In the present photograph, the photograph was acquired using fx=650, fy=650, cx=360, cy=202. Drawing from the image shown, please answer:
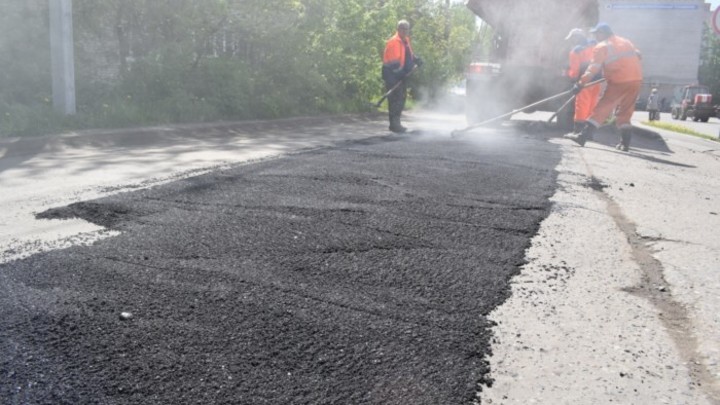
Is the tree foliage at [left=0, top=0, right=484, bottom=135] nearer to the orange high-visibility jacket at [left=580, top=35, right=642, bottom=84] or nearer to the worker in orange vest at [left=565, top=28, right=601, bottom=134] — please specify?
the worker in orange vest at [left=565, top=28, right=601, bottom=134]

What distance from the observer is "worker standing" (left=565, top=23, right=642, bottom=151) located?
30.7ft

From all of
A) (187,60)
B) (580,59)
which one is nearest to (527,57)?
(580,59)

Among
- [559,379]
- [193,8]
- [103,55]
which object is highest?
[193,8]

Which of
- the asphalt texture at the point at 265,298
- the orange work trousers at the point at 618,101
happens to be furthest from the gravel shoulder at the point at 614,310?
the orange work trousers at the point at 618,101

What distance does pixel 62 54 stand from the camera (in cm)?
971

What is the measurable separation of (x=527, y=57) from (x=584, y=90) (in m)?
2.45

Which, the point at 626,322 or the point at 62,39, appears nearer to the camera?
the point at 626,322

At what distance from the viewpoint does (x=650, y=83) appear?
3045cm

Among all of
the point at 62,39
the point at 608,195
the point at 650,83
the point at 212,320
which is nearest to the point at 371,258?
the point at 212,320

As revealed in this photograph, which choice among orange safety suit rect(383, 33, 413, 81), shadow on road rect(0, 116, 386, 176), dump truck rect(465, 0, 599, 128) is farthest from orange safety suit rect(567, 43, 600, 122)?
shadow on road rect(0, 116, 386, 176)

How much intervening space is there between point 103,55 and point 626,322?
12.5 metres

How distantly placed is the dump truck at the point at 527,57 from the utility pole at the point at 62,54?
7.21 m

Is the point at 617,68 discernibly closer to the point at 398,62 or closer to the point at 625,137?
the point at 625,137

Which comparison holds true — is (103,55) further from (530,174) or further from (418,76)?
(418,76)
